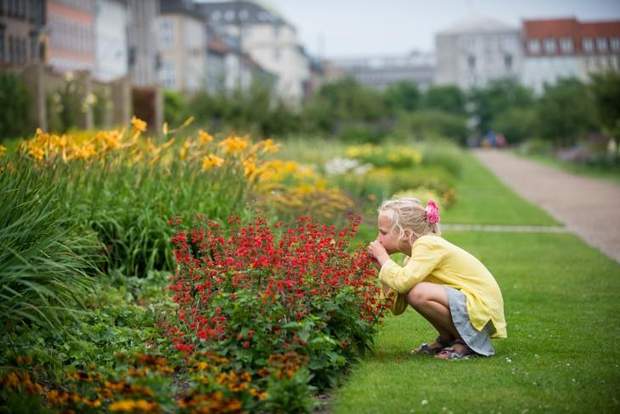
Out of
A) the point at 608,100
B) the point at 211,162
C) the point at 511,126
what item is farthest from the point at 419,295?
the point at 511,126

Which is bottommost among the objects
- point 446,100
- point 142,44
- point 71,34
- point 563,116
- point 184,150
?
point 446,100

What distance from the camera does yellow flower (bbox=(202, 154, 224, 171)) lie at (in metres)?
9.70

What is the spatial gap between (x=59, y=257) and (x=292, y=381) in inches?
85.7

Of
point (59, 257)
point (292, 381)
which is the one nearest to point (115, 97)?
point (59, 257)

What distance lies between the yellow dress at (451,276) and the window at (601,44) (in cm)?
14006

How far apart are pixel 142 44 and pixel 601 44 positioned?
281ft

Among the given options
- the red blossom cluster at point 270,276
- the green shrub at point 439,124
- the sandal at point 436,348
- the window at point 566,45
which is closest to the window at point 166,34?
the green shrub at point 439,124

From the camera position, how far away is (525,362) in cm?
654

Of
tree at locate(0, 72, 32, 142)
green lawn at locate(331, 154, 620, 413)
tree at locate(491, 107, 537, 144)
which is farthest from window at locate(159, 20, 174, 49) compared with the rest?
green lawn at locate(331, 154, 620, 413)

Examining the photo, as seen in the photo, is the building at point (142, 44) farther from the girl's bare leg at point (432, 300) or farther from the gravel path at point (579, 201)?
the girl's bare leg at point (432, 300)

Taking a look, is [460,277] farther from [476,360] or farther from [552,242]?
[552,242]

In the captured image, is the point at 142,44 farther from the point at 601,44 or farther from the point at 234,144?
the point at 601,44

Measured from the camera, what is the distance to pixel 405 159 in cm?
3014

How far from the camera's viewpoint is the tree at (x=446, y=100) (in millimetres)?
123688
